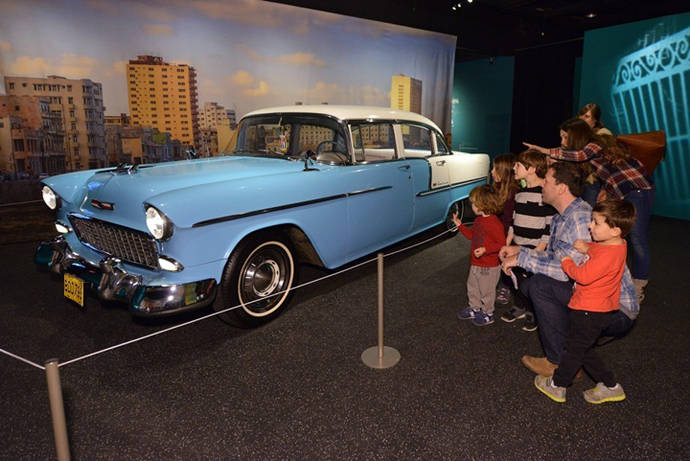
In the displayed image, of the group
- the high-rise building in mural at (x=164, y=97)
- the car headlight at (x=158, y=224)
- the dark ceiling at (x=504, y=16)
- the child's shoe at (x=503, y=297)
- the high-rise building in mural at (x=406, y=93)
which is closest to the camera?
the car headlight at (x=158, y=224)

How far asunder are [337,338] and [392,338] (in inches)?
15.3

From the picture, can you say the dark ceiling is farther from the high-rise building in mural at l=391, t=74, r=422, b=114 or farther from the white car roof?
the white car roof

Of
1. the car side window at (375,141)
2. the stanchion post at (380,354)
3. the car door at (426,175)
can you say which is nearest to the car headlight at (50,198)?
the car side window at (375,141)

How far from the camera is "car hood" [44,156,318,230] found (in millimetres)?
2822

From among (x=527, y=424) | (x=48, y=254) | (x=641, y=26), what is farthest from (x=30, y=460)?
(x=641, y=26)

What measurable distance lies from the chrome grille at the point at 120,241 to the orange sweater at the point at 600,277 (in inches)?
94.8

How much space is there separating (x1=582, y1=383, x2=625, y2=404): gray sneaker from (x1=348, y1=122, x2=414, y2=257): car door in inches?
82.7

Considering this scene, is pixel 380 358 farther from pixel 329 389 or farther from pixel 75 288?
pixel 75 288

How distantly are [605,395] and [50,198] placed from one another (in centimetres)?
413

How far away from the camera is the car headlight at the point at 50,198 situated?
367cm

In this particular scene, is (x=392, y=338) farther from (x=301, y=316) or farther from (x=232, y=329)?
(x=232, y=329)

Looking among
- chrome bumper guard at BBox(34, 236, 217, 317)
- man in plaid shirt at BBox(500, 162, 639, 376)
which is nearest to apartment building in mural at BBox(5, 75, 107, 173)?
chrome bumper guard at BBox(34, 236, 217, 317)

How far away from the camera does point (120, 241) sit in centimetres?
310

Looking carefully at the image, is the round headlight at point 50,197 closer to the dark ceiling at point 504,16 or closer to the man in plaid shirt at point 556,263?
the man in plaid shirt at point 556,263
